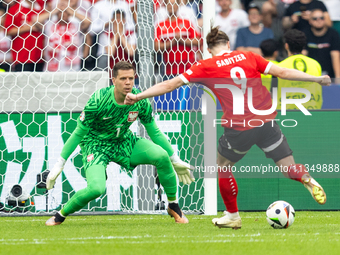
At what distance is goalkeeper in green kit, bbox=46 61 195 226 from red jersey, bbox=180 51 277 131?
3.22 ft

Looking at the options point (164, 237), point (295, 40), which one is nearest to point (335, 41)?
point (295, 40)

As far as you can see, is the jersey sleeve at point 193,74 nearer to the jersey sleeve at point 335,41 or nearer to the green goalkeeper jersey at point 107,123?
the green goalkeeper jersey at point 107,123

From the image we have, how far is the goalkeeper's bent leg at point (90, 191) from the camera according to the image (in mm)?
5680

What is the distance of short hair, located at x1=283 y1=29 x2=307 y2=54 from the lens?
7.57 meters

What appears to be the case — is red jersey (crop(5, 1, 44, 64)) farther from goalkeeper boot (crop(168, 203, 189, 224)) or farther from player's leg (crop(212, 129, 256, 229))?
player's leg (crop(212, 129, 256, 229))

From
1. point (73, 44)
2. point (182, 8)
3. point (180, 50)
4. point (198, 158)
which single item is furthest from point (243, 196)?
point (73, 44)

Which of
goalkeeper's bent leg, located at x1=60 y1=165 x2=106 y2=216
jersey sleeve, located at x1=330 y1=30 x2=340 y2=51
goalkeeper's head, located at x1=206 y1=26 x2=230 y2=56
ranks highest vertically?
jersey sleeve, located at x1=330 y1=30 x2=340 y2=51

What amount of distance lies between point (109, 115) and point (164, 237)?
179 centimetres

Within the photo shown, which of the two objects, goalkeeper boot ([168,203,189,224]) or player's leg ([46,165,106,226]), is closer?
player's leg ([46,165,106,226])

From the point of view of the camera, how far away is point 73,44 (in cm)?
904

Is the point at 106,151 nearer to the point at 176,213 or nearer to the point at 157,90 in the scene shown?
the point at 176,213

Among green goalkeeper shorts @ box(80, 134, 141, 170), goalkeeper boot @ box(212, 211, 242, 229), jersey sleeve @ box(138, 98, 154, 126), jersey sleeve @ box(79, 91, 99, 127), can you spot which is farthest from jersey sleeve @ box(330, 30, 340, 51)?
goalkeeper boot @ box(212, 211, 242, 229)

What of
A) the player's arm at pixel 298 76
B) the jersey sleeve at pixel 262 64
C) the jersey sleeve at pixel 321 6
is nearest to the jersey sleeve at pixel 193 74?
the jersey sleeve at pixel 262 64

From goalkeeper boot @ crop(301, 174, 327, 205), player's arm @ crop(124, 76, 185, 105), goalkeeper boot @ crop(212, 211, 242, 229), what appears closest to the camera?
goalkeeper boot @ crop(301, 174, 327, 205)
